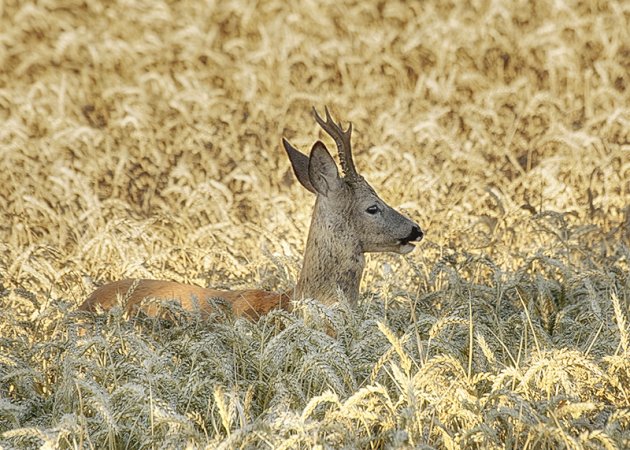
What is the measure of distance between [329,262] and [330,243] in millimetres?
108

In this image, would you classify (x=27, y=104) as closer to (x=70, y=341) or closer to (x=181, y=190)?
(x=181, y=190)

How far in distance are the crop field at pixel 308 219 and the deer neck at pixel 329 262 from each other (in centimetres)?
21

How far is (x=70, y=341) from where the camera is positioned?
4852mm

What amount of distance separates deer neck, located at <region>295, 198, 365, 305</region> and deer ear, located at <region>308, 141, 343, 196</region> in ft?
0.25

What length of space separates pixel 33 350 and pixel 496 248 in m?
3.39

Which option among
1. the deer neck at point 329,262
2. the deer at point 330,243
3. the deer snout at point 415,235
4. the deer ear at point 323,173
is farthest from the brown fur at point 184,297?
the deer snout at point 415,235

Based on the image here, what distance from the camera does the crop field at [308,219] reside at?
437 centimetres

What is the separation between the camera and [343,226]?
6469mm

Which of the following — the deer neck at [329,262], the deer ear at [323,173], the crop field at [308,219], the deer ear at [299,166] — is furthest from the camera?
the deer ear at [299,166]

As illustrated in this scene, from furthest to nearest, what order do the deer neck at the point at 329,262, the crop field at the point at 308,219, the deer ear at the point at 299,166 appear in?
the deer ear at the point at 299,166, the deer neck at the point at 329,262, the crop field at the point at 308,219

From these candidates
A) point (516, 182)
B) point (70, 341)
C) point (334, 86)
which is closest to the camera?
point (70, 341)

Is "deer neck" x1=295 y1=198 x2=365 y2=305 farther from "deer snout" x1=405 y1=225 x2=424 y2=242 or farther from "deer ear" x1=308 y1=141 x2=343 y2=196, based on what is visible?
"deer snout" x1=405 y1=225 x2=424 y2=242

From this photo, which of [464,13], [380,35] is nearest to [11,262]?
[380,35]

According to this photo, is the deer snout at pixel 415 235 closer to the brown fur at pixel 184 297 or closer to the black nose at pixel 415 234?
the black nose at pixel 415 234
